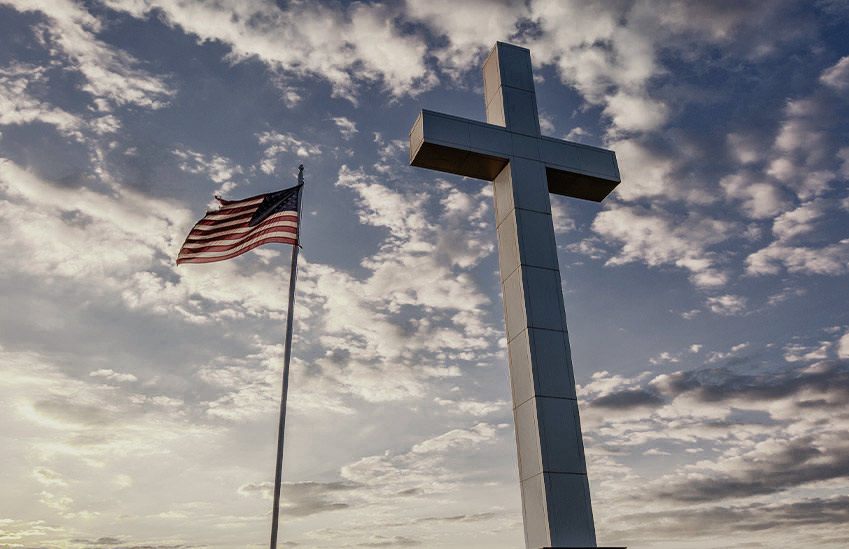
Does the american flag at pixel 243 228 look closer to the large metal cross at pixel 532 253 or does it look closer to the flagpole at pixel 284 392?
the flagpole at pixel 284 392

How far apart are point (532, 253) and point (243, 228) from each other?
7.37m

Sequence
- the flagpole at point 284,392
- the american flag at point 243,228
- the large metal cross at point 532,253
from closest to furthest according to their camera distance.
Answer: the large metal cross at point 532,253 → the flagpole at point 284,392 → the american flag at point 243,228

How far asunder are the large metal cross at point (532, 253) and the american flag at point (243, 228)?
369cm

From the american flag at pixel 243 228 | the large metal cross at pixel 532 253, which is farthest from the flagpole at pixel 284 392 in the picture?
the large metal cross at pixel 532 253

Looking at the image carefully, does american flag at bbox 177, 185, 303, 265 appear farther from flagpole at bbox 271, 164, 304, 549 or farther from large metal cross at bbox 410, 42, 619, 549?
large metal cross at bbox 410, 42, 619, 549

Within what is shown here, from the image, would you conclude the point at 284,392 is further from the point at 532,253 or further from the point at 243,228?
the point at 532,253

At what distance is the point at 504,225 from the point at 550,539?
6.29 m

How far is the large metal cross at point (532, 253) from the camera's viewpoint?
12000 mm

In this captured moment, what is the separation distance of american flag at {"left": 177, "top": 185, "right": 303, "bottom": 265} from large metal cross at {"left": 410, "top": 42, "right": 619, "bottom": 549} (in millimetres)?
3685

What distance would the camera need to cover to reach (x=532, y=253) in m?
13.8

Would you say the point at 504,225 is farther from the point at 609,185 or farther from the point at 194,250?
the point at 194,250

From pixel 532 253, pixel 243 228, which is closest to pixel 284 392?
pixel 243 228

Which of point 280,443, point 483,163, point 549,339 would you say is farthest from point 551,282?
point 280,443

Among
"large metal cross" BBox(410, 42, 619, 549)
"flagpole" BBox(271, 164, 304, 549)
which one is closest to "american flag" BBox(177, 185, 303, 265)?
"flagpole" BBox(271, 164, 304, 549)
